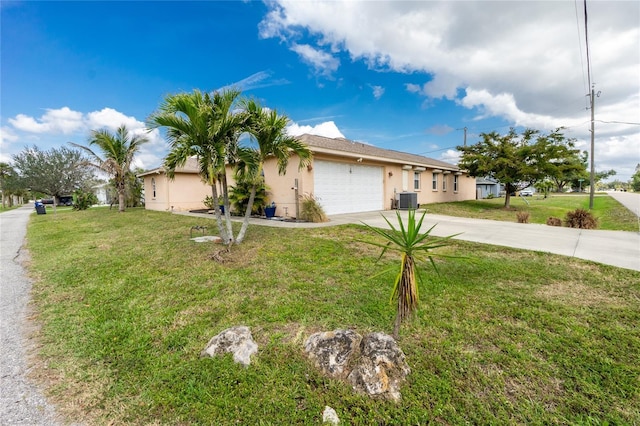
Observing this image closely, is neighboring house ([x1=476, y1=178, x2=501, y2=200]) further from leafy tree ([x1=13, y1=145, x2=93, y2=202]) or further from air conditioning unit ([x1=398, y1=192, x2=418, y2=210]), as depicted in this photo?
leafy tree ([x1=13, y1=145, x2=93, y2=202])

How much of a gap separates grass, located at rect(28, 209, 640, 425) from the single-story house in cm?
647

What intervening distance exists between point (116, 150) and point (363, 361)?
22.5 m

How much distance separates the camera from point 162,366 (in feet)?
8.69

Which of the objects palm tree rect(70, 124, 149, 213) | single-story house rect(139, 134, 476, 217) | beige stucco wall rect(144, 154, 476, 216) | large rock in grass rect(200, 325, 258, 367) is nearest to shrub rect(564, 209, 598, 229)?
single-story house rect(139, 134, 476, 217)

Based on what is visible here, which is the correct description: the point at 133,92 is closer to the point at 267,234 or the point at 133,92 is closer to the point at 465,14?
the point at 267,234

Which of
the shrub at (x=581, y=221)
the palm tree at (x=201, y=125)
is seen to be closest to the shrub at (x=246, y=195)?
the palm tree at (x=201, y=125)

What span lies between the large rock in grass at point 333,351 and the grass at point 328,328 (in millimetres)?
108

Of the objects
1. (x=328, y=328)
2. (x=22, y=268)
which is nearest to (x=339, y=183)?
(x=328, y=328)

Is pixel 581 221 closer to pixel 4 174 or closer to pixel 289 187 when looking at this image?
pixel 289 187

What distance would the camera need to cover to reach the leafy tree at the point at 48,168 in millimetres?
26562

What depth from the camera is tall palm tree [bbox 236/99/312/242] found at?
6453 mm

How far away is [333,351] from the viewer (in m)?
2.59

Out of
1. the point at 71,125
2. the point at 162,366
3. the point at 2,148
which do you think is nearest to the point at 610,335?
the point at 162,366

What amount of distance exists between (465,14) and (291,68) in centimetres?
945
